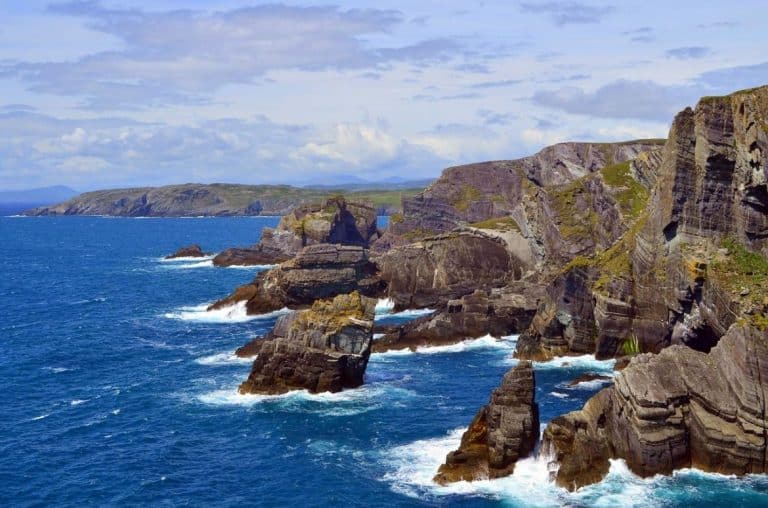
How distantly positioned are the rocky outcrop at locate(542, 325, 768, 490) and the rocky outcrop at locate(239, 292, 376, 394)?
997 inches

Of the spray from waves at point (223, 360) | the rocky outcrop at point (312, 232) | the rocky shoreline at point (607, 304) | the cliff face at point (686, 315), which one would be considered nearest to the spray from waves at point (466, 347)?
the rocky shoreline at point (607, 304)

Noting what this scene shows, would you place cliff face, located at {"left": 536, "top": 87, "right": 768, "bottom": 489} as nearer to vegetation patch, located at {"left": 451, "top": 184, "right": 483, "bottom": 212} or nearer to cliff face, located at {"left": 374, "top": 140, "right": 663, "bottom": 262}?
cliff face, located at {"left": 374, "top": 140, "right": 663, "bottom": 262}

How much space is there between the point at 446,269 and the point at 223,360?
142ft

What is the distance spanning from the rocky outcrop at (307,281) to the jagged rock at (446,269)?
666 centimetres

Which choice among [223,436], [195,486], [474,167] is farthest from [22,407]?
[474,167]

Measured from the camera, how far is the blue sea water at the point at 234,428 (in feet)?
170

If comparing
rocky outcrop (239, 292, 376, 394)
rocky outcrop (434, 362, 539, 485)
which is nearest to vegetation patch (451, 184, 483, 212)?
rocky outcrop (239, 292, 376, 394)

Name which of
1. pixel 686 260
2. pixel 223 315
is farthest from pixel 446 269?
pixel 686 260

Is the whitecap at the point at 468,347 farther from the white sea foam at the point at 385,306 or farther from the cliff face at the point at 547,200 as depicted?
the white sea foam at the point at 385,306

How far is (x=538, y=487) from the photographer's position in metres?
51.1

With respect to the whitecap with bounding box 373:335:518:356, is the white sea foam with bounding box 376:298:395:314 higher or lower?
higher

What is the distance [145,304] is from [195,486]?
7874 centimetres

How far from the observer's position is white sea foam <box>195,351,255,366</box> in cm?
8731

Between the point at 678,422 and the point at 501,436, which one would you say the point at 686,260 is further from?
the point at 501,436
